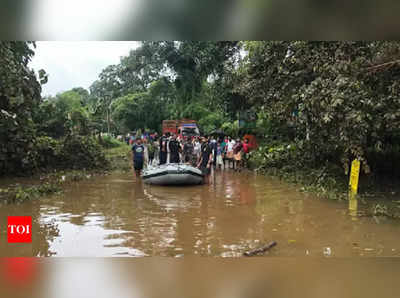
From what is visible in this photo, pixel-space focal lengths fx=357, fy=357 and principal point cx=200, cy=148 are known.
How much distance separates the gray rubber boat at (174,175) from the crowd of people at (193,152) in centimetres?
62

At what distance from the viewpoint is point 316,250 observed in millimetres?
5348

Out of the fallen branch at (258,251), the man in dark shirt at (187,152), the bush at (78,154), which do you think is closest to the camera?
the fallen branch at (258,251)

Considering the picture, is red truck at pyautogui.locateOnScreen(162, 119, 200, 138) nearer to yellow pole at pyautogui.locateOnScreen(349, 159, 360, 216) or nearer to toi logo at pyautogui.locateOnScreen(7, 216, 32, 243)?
yellow pole at pyautogui.locateOnScreen(349, 159, 360, 216)

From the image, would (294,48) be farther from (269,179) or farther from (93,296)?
(93,296)

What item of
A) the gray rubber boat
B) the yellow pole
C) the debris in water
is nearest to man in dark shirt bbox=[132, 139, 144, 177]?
the gray rubber boat

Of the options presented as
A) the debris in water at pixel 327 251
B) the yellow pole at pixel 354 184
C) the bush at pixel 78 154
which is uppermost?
the bush at pixel 78 154

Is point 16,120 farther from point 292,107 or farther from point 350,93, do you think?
point 350,93

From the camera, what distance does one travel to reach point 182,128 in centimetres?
2458

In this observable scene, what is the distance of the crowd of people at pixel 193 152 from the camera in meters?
11.8

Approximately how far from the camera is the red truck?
24.2 metres

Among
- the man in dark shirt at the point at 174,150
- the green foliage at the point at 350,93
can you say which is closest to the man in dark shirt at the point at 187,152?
the man in dark shirt at the point at 174,150

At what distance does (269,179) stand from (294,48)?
4.71m

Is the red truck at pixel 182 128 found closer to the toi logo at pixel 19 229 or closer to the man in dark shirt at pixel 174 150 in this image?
the man in dark shirt at pixel 174 150

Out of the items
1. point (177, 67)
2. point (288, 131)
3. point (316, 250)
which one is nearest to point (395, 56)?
point (316, 250)
